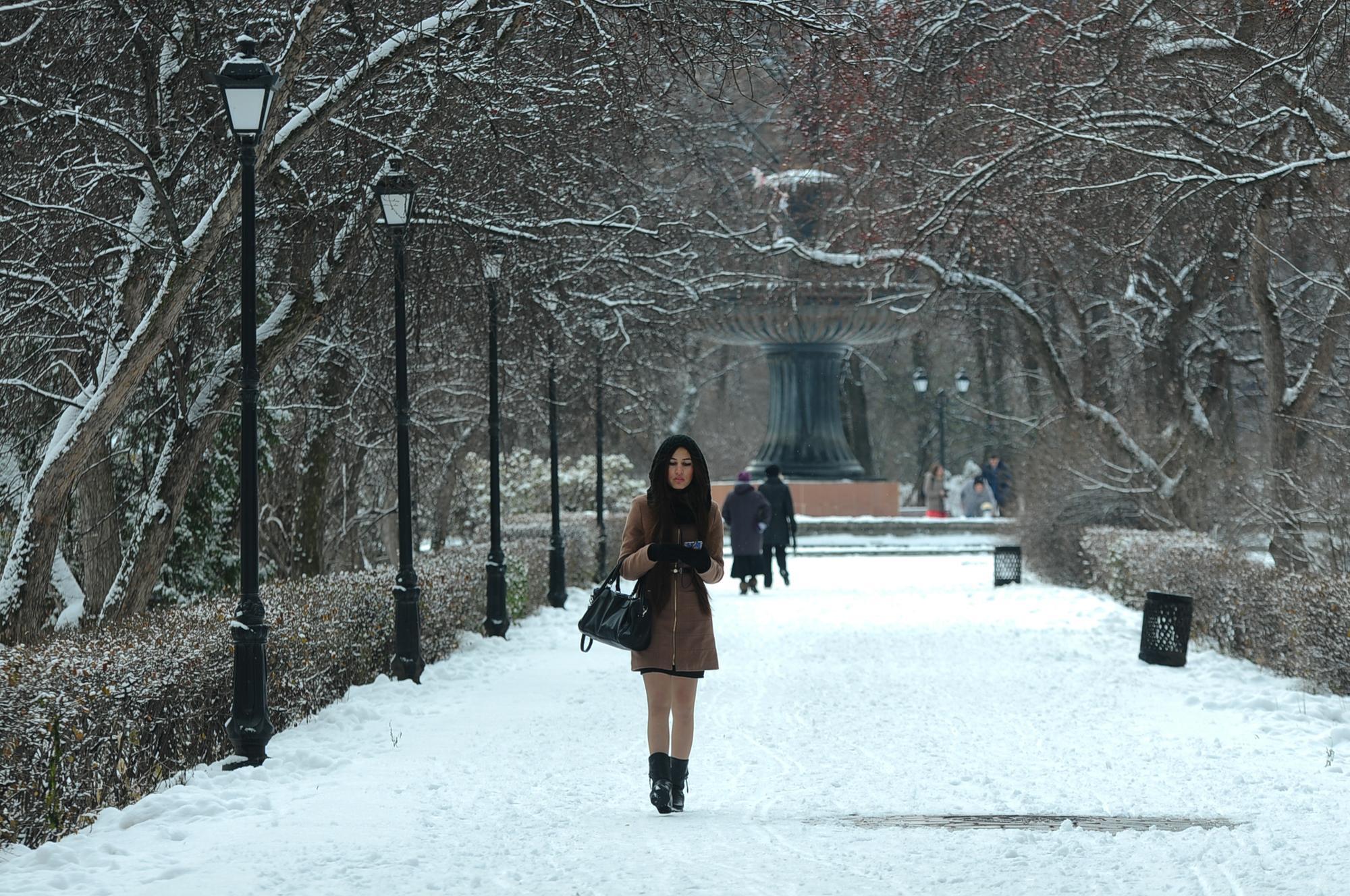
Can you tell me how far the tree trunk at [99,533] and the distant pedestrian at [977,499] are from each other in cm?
3263

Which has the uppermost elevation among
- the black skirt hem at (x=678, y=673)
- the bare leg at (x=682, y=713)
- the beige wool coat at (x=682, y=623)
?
the beige wool coat at (x=682, y=623)

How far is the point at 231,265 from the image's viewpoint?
52.4 ft

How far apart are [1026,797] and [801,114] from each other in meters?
10.8

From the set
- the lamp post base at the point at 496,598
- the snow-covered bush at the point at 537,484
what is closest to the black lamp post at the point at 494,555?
the lamp post base at the point at 496,598

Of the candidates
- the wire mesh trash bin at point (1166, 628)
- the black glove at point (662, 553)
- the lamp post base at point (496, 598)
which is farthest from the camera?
the lamp post base at point (496, 598)

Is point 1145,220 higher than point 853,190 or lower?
lower

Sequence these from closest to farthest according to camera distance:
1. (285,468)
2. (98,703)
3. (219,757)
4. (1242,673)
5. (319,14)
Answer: (98,703)
(219,757)
(319,14)
(1242,673)
(285,468)

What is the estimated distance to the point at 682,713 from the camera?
8422mm

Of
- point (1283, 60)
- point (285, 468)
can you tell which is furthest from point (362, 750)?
point (285, 468)

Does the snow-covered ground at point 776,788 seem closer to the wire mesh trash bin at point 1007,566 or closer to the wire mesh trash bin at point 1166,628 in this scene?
the wire mesh trash bin at point 1166,628

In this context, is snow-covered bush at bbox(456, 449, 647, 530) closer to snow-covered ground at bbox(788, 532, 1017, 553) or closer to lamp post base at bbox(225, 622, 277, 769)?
snow-covered ground at bbox(788, 532, 1017, 553)

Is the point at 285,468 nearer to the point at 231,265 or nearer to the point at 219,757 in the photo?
the point at 231,265

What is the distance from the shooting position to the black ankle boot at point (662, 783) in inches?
331

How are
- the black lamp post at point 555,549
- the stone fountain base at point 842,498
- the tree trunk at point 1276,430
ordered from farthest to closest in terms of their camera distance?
the stone fountain base at point 842,498
the black lamp post at point 555,549
the tree trunk at point 1276,430
